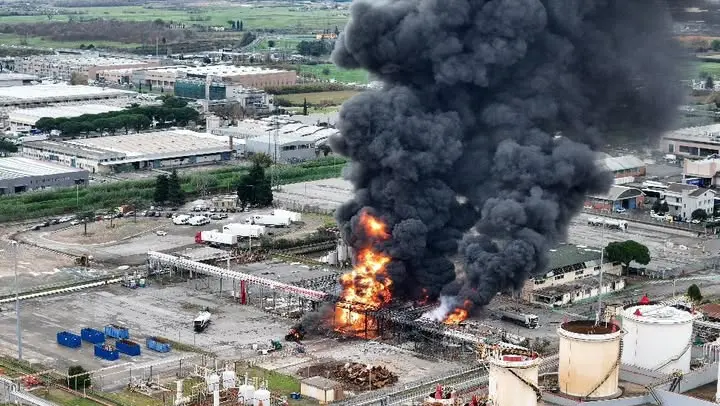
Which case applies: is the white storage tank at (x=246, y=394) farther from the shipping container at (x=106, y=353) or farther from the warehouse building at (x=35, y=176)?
the warehouse building at (x=35, y=176)

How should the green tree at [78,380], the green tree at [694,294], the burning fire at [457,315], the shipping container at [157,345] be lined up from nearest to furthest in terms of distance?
the green tree at [78,380], the shipping container at [157,345], the burning fire at [457,315], the green tree at [694,294]

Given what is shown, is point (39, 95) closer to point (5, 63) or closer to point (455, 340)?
point (5, 63)

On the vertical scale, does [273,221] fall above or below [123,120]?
above

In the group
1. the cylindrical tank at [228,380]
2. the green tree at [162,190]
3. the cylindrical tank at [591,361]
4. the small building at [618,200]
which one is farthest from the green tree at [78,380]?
the small building at [618,200]

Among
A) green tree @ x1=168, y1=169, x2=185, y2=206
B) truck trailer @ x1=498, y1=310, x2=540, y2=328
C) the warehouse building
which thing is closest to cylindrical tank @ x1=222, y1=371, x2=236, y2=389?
truck trailer @ x1=498, y1=310, x2=540, y2=328

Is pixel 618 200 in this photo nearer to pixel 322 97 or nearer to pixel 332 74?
pixel 322 97

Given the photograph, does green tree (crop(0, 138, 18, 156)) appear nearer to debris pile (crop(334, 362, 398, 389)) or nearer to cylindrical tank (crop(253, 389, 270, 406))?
debris pile (crop(334, 362, 398, 389))

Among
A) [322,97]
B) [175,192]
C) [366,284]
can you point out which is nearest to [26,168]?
[175,192]
